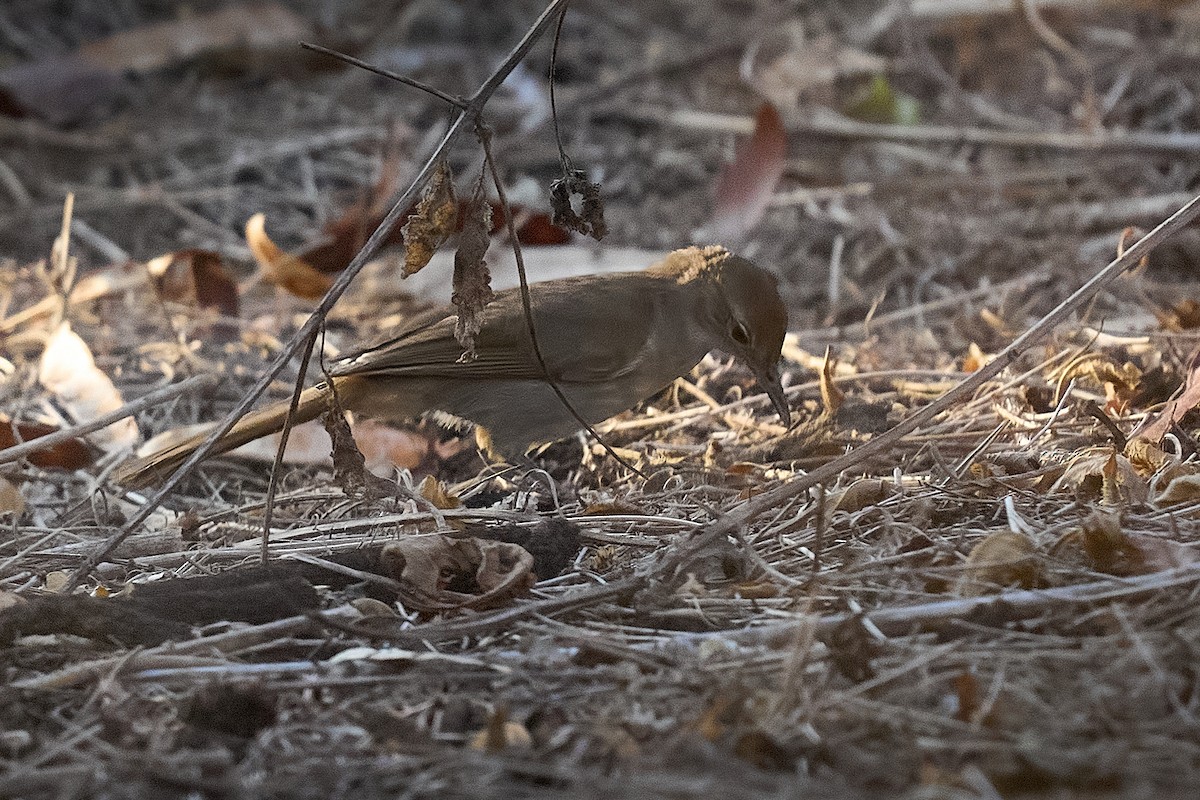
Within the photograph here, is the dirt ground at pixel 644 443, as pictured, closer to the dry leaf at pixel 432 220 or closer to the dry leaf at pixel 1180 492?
the dry leaf at pixel 1180 492

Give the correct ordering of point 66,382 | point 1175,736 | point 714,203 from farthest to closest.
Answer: point 714,203 → point 66,382 → point 1175,736

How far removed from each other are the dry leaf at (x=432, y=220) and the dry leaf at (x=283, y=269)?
2.54 metres

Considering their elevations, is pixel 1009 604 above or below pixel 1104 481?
below

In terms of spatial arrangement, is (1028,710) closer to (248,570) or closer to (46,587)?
(248,570)

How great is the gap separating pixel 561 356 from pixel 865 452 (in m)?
1.28

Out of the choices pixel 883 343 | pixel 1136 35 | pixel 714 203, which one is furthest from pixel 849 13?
pixel 883 343

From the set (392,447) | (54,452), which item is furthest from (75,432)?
(392,447)

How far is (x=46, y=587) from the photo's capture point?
3.19 meters

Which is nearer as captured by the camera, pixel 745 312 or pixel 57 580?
pixel 57 580

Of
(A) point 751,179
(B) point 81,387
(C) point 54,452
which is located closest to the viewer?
(C) point 54,452

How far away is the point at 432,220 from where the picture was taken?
289 cm

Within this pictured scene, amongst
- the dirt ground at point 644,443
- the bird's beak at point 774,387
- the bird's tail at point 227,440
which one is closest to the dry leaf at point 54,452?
the dirt ground at point 644,443

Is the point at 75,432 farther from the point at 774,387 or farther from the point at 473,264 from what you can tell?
the point at 774,387

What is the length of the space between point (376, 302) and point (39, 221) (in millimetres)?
2040
